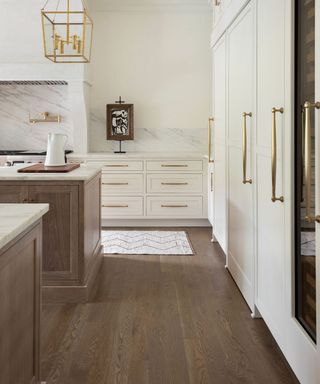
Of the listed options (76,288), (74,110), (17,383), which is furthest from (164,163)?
(17,383)

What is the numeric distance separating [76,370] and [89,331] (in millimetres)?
496

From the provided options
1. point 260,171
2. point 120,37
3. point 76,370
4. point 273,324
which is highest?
point 120,37

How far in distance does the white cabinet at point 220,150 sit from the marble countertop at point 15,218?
2.48m

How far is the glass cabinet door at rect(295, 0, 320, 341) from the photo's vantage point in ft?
6.22

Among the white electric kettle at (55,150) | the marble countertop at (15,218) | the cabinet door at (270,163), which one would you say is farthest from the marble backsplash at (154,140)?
the marble countertop at (15,218)

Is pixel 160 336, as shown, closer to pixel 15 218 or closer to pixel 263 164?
pixel 263 164

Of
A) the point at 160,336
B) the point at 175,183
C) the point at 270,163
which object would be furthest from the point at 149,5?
the point at 160,336

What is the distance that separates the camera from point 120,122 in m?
6.33

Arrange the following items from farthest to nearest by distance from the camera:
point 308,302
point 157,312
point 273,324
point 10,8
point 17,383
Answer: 1. point 10,8
2. point 157,312
3. point 273,324
4. point 308,302
5. point 17,383

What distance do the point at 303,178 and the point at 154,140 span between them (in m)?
4.48

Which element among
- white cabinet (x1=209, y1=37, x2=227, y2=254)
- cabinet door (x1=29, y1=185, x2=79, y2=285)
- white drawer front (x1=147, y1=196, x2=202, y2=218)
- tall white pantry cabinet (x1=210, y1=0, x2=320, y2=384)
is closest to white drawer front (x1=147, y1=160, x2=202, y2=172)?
white drawer front (x1=147, y1=196, x2=202, y2=218)

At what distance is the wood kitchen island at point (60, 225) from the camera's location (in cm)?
329

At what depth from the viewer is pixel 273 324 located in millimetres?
2545

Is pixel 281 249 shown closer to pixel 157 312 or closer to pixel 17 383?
pixel 157 312
